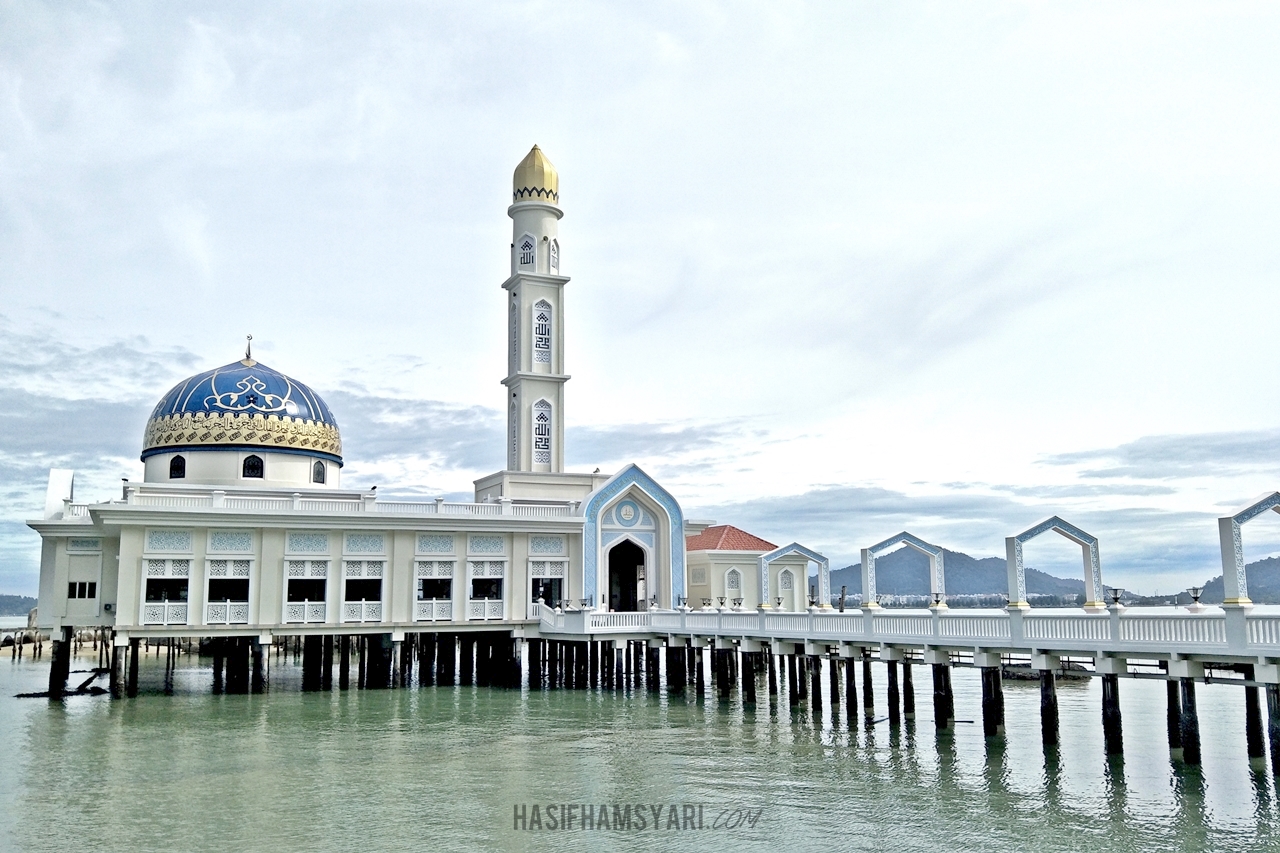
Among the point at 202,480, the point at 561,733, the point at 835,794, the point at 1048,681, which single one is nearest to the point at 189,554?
the point at 202,480

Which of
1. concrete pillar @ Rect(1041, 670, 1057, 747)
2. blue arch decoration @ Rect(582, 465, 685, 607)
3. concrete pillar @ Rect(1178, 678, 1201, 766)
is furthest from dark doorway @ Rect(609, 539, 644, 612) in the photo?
concrete pillar @ Rect(1178, 678, 1201, 766)

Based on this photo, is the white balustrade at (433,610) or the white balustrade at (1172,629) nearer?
the white balustrade at (1172,629)

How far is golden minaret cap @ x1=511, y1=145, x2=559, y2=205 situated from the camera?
46000 millimetres

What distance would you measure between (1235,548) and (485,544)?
25042 millimetres

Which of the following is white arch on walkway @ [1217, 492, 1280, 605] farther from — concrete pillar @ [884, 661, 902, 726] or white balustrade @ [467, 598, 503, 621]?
white balustrade @ [467, 598, 503, 621]

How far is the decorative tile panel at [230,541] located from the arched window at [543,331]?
45.4 feet

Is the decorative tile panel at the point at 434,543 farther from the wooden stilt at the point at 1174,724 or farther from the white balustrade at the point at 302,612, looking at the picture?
the wooden stilt at the point at 1174,724

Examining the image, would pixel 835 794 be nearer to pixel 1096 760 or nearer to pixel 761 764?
pixel 761 764

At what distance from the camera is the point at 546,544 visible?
3944 cm

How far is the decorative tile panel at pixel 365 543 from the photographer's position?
3678 centimetres

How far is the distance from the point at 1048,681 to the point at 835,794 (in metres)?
5.65


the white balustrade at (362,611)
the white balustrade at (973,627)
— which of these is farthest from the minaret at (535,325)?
the white balustrade at (973,627)

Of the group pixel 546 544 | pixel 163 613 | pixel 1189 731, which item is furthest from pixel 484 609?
pixel 1189 731

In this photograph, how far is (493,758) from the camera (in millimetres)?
23844
